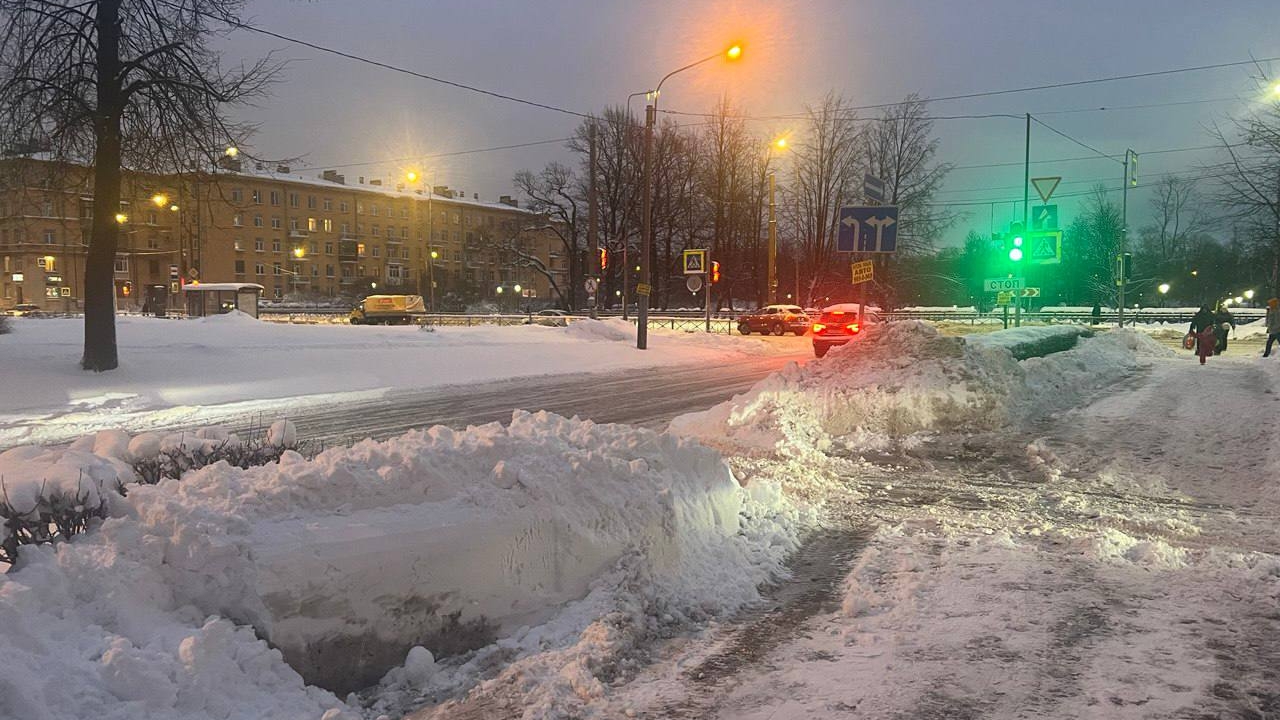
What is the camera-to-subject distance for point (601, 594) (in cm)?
427

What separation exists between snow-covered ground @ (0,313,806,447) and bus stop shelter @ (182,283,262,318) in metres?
10.0

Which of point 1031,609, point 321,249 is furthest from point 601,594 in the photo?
point 321,249

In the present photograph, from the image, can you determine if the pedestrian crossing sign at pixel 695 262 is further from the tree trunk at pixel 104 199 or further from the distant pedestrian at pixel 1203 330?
the tree trunk at pixel 104 199

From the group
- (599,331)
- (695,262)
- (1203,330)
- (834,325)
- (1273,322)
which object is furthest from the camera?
(599,331)

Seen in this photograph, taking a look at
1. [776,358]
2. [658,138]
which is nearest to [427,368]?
[776,358]

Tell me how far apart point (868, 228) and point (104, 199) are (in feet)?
46.5

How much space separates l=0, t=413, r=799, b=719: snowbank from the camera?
9.39 ft

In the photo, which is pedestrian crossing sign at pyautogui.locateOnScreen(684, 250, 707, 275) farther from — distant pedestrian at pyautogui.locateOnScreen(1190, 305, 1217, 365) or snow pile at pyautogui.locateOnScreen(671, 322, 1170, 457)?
snow pile at pyautogui.locateOnScreen(671, 322, 1170, 457)

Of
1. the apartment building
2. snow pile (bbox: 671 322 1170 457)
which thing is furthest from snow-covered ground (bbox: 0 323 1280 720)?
the apartment building

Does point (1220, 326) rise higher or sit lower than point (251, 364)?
higher

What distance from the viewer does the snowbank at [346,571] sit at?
2861 millimetres

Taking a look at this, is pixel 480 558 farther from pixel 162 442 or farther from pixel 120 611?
pixel 162 442

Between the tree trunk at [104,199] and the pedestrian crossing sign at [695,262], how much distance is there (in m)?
17.6

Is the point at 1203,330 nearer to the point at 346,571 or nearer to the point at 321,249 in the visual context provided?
the point at 346,571
